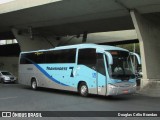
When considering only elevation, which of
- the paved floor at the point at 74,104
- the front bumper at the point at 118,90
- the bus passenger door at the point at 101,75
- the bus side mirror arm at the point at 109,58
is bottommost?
the paved floor at the point at 74,104

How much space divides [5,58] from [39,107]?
38393 mm

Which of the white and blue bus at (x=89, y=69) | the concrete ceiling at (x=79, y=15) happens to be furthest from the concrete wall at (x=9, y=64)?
the white and blue bus at (x=89, y=69)

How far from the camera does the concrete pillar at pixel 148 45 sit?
26938mm

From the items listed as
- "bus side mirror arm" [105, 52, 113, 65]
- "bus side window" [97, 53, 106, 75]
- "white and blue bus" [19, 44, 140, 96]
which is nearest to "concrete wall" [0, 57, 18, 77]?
"white and blue bus" [19, 44, 140, 96]

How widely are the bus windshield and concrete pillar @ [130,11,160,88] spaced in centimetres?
782

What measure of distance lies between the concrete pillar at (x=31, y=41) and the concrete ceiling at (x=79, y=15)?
3.37 feet

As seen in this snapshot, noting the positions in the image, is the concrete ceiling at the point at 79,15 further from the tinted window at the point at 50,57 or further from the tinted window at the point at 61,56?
the tinted window at the point at 61,56

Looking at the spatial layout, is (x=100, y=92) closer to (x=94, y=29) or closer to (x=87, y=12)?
(x=87, y=12)

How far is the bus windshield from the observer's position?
1814 cm

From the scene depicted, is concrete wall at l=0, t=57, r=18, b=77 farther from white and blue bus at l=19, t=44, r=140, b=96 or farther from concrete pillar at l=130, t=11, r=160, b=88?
concrete pillar at l=130, t=11, r=160, b=88

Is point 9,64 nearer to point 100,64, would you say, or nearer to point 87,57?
point 87,57

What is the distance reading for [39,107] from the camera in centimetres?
1438

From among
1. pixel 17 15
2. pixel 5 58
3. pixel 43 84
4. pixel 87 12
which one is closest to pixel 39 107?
pixel 43 84

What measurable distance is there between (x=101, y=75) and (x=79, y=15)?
14.8 metres
